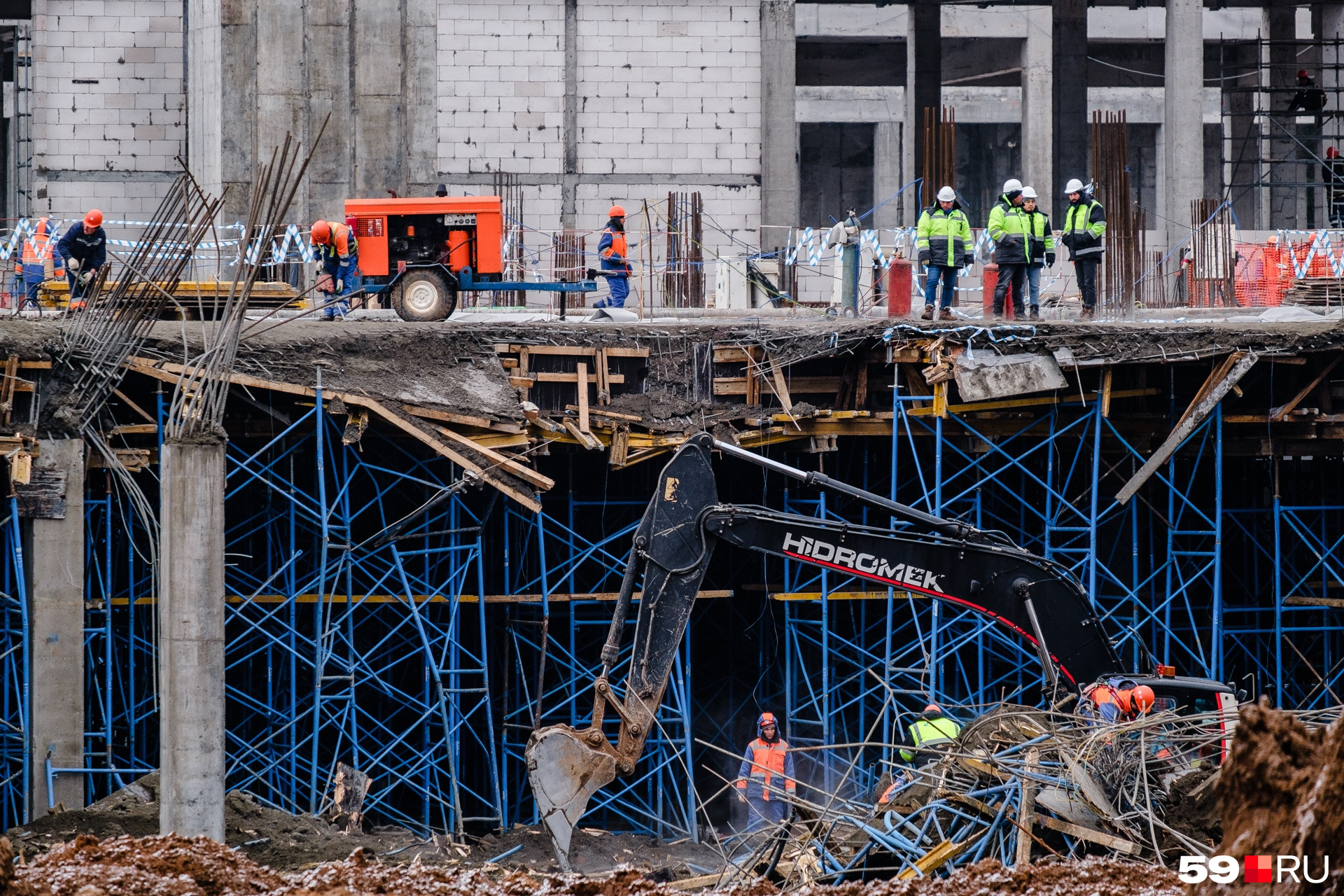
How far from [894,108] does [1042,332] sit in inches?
1123

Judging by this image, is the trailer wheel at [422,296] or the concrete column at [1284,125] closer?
the trailer wheel at [422,296]

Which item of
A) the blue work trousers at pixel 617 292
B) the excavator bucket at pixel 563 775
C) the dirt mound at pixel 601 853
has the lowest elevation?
the dirt mound at pixel 601 853

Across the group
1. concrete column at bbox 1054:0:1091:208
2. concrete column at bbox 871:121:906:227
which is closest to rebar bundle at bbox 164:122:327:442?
concrete column at bbox 1054:0:1091:208

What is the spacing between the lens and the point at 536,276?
28000 mm

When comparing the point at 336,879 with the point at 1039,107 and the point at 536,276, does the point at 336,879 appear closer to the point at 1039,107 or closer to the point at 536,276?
the point at 536,276

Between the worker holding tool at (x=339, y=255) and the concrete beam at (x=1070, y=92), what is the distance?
708 inches

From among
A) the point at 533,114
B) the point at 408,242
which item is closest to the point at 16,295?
the point at 408,242

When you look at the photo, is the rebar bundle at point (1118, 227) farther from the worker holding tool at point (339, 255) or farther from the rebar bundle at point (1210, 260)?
the worker holding tool at point (339, 255)

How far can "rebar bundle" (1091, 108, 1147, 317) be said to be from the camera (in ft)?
70.2

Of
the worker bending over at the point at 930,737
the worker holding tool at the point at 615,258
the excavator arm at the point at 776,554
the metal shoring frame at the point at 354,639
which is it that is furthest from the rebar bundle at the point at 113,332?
the worker bending over at the point at 930,737

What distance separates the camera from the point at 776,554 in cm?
1331

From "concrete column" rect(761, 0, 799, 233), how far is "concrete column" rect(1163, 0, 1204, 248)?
6.69 m

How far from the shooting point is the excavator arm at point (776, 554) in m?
12.8

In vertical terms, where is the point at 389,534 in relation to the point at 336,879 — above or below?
above
